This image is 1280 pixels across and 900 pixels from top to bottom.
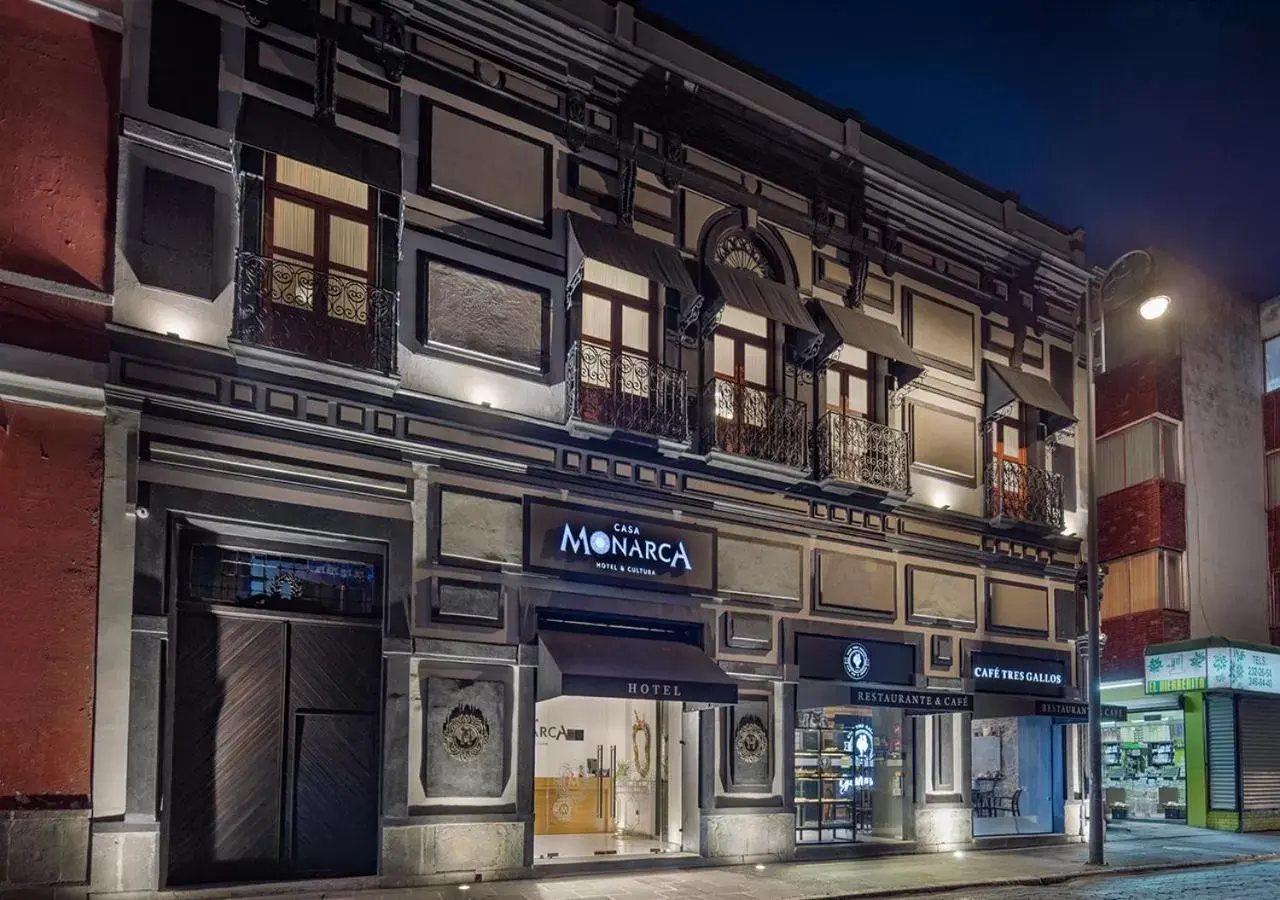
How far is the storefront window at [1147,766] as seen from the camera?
29.0 metres

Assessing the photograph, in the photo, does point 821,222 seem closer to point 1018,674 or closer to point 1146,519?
point 1018,674

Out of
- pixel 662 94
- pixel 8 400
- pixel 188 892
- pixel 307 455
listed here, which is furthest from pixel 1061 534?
pixel 8 400

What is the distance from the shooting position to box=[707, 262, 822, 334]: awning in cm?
1842

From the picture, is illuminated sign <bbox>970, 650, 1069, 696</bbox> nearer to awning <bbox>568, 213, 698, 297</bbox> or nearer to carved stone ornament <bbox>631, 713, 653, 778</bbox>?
carved stone ornament <bbox>631, 713, 653, 778</bbox>

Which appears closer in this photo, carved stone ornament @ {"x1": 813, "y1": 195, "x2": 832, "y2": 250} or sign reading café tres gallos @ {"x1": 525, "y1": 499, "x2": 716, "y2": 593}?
sign reading café tres gallos @ {"x1": 525, "y1": 499, "x2": 716, "y2": 593}

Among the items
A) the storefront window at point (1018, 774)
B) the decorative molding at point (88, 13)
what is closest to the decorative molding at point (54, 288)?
the decorative molding at point (88, 13)

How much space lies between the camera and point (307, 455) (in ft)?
47.7

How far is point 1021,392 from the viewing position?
22.6 meters

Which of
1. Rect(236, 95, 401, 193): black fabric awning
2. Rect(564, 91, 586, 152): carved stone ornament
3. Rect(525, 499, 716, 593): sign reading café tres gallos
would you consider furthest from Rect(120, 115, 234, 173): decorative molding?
Rect(525, 499, 716, 593): sign reading café tres gallos

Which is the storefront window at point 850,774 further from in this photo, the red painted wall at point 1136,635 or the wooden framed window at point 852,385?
the red painted wall at point 1136,635

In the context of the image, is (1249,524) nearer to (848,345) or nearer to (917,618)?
(917,618)

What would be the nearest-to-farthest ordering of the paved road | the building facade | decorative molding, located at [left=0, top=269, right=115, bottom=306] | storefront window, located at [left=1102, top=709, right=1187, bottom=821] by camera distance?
decorative molding, located at [left=0, top=269, right=115, bottom=306] < the building facade < the paved road < storefront window, located at [left=1102, top=709, right=1187, bottom=821]

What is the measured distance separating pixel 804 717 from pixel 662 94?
1079 centimetres

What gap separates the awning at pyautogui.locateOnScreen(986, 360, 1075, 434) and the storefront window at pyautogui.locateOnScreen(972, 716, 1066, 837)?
622 cm
